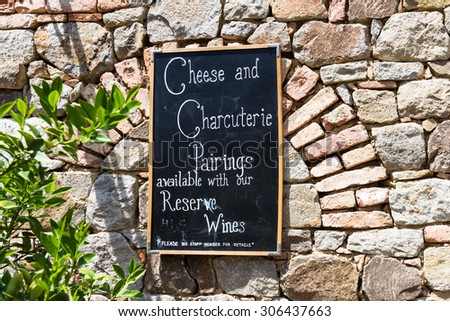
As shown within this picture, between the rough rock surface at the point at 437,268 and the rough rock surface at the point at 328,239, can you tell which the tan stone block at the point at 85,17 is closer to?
the rough rock surface at the point at 328,239

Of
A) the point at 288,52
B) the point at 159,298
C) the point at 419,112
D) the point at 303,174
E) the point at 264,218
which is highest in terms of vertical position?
the point at 288,52

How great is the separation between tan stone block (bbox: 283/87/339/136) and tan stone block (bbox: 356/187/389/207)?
0.43 meters

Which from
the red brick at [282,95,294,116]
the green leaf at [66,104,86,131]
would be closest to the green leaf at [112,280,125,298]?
the green leaf at [66,104,86,131]

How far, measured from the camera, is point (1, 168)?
7.97 ft

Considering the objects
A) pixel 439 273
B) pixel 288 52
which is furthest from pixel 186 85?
pixel 439 273

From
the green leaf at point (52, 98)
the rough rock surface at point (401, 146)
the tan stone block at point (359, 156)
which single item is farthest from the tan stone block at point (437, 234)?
the green leaf at point (52, 98)

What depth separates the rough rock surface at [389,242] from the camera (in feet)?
9.10

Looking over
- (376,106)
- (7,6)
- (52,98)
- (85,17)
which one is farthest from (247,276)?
(7,6)

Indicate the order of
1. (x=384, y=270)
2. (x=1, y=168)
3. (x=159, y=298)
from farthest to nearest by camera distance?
(x=159, y=298) < (x=384, y=270) < (x=1, y=168)

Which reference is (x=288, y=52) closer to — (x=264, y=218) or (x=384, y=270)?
(x=264, y=218)

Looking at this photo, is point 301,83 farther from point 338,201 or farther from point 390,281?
point 390,281

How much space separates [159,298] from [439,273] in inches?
52.4

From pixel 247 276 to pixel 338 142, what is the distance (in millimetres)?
779
